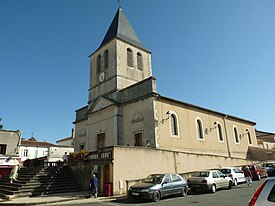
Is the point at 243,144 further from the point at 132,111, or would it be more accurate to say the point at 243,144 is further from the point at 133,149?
the point at 133,149

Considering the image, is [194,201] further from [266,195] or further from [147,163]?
[266,195]

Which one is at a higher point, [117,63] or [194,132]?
[117,63]

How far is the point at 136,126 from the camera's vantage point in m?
20.6

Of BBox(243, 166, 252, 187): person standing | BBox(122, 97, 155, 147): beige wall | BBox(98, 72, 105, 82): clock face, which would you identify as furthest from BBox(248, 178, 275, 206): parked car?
BBox(98, 72, 105, 82): clock face

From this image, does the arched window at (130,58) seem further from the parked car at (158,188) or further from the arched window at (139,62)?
the parked car at (158,188)

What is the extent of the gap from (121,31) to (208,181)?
21137 millimetres

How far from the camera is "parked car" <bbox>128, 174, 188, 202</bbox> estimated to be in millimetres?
11352

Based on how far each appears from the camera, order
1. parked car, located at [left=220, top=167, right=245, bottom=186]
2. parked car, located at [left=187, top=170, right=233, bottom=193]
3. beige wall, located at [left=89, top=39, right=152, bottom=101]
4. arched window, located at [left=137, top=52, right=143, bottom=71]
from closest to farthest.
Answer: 1. parked car, located at [left=187, top=170, right=233, bottom=193]
2. parked car, located at [left=220, top=167, right=245, bottom=186]
3. beige wall, located at [left=89, top=39, right=152, bottom=101]
4. arched window, located at [left=137, top=52, right=143, bottom=71]

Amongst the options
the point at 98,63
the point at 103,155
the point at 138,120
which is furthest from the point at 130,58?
the point at 103,155

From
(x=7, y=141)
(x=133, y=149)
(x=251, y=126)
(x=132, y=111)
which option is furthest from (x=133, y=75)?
(x=251, y=126)

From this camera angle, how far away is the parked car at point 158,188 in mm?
11352

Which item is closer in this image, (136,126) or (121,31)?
(136,126)

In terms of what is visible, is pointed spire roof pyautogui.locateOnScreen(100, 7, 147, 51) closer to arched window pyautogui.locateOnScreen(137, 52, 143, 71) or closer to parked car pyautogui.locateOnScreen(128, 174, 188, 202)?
arched window pyautogui.locateOnScreen(137, 52, 143, 71)

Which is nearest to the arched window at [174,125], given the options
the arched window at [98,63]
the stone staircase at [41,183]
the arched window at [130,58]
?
the arched window at [130,58]
